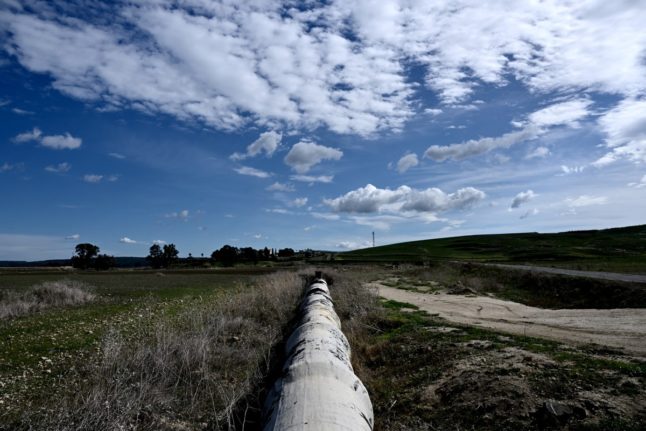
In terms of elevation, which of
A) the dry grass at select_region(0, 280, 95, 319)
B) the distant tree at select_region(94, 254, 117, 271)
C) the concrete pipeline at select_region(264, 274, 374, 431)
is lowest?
the concrete pipeline at select_region(264, 274, 374, 431)

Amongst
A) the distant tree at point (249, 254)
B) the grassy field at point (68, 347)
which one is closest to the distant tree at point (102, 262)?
the distant tree at point (249, 254)

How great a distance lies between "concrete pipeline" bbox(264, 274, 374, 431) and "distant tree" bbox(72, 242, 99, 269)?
87608mm

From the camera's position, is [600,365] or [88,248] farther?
[88,248]

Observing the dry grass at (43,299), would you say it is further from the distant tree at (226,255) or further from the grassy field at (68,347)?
the distant tree at (226,255)

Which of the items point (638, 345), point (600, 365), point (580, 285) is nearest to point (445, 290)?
point (580, 285)

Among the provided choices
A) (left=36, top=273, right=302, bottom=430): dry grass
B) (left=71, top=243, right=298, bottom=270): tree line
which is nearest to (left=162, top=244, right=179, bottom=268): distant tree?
(left=71, top=243, right=298, bottom=270): tree line

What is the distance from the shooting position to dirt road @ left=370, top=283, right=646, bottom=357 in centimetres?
968

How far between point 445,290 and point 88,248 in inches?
3099

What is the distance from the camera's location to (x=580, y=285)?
20.5 m

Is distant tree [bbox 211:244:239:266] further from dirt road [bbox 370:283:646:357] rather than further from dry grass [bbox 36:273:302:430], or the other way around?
dry grass [bbox 36:273:302:430]

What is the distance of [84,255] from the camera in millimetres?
82438

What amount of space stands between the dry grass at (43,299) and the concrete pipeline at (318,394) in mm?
15180

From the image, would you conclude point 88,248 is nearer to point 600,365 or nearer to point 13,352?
point 13,352

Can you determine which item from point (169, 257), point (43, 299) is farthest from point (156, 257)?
point (43, 299)
